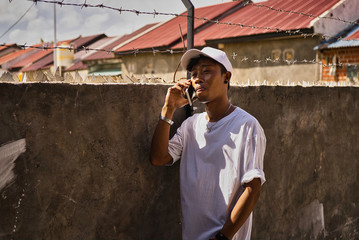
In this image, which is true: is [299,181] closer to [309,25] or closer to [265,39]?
[309,25]

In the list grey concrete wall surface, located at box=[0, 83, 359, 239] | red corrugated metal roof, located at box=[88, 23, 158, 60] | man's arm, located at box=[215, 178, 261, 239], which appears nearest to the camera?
grey concrete wall surface, located at box=[0, 83, 359, 239]

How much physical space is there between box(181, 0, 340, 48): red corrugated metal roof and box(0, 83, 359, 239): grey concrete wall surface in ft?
33.1

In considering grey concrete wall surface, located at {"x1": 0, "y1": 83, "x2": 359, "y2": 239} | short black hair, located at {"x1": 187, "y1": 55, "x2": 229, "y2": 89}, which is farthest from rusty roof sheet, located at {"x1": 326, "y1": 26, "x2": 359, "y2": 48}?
short black hair, located at {"x1": 187, "y1": 55, "x2": 229, "y2": 89}

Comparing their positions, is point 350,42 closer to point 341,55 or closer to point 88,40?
point 341,55

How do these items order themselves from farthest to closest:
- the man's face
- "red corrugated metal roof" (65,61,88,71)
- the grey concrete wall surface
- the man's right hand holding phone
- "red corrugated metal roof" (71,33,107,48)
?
"red corrugated metal roof" (71,33,107,48) → "red corrugated metal roof" (65,61,88,71) → the man's right hand holding phone → the man's face → the grey concrete wall surface

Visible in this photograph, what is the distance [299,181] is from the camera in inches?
149

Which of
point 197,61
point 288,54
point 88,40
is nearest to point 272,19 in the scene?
point 288,54

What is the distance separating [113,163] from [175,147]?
398 millimetres

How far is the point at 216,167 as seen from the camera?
96.5 inches

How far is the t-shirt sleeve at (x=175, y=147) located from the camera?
2.62 m

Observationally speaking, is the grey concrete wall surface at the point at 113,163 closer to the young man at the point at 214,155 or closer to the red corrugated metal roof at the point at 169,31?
the young man at the point at 214,155

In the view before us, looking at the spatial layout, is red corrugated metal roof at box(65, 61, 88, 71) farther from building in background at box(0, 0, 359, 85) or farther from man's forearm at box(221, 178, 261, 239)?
A: man's forearm at box(221, 178, 261, 239)

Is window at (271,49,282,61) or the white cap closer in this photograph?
the white cap

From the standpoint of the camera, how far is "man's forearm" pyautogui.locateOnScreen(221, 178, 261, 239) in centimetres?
229
